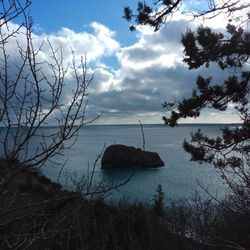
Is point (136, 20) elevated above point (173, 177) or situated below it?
above

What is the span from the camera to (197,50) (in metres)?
10.2

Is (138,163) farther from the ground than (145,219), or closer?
farther from the ground

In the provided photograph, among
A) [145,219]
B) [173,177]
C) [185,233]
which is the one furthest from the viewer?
[173,177]

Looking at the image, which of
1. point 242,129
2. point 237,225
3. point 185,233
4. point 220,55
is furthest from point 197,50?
point 185,233

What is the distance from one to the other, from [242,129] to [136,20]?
3.72 m

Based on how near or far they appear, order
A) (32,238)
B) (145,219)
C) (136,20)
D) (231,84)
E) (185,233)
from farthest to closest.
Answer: (145,219)
(185,233)
(231,84)
(136,20)
(32,238)

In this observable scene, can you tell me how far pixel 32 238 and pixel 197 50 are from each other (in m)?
7.67

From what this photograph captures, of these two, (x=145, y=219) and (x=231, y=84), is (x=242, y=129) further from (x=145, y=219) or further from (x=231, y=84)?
(x=145, y=219)

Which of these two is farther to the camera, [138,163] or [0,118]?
[138,163]

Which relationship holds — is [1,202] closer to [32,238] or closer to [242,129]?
[32,238]

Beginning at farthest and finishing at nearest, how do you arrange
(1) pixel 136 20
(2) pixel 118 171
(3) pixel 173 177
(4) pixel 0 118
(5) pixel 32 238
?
(2) pixel 118 171 → (3) pixel 173 177 → (1) pixel 136 20 → (5) pixel 32 238 → (4) pixel 0 118

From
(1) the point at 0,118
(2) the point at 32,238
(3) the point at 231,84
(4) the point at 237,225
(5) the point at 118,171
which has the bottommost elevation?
(5) the point at 118,171

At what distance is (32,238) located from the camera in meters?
3.25

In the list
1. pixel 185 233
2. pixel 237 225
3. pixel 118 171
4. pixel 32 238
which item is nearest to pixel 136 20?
pixel 237 225
